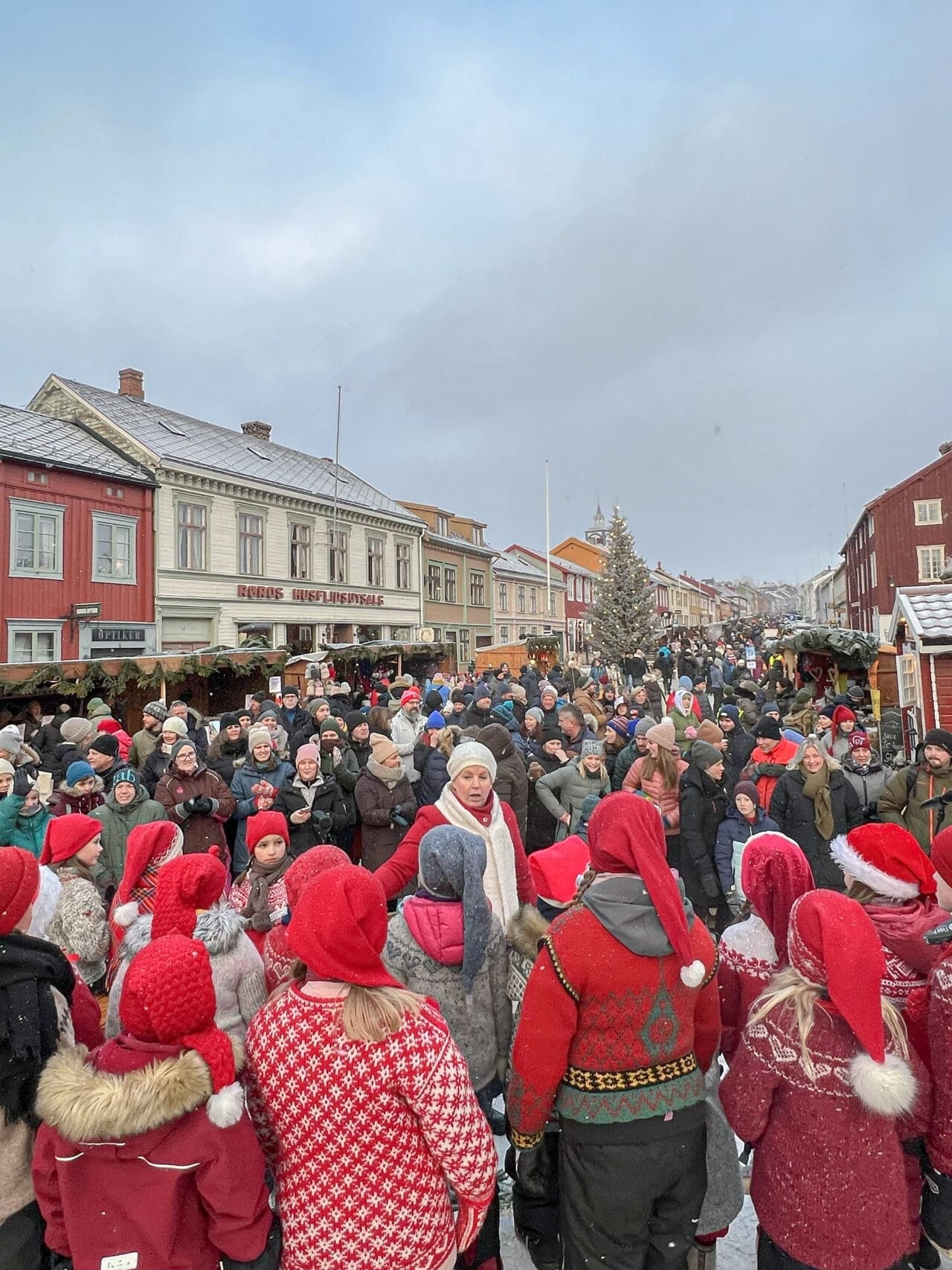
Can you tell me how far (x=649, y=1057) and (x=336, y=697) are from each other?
11415 millimetres

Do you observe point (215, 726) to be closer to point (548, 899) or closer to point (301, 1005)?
point (548, 899)

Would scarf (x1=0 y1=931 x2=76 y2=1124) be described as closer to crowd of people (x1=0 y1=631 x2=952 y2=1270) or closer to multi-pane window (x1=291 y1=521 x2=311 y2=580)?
crowd of people (x1=0 y1=631 x2=952 y2=1270)

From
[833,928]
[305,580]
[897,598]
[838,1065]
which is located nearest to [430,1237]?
[838,1065]

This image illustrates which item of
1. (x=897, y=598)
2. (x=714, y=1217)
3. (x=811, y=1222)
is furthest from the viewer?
(x=897, y=598)

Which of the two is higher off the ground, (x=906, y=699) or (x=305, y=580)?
(x=305, y=580)

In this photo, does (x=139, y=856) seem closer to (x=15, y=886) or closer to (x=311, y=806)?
(x=15, y=886)

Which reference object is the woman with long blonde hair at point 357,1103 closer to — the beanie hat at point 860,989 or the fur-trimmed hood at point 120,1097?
the fur-trimmed hood at point 120,1097

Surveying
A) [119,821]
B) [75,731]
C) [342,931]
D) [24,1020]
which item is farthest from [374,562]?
[342,931]

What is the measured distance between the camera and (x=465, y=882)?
283cm

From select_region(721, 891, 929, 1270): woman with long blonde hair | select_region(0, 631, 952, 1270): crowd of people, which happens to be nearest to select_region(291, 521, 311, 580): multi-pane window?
select_region(0, 631, 952, 1270): crowd of people

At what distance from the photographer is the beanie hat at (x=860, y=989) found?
78.5 inches

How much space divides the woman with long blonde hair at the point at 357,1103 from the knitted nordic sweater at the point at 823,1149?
869 millimetres

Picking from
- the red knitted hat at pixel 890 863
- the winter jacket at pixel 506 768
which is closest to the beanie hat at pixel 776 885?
the red knitted hat at pixel 890 863

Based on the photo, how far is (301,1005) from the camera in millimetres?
2000
